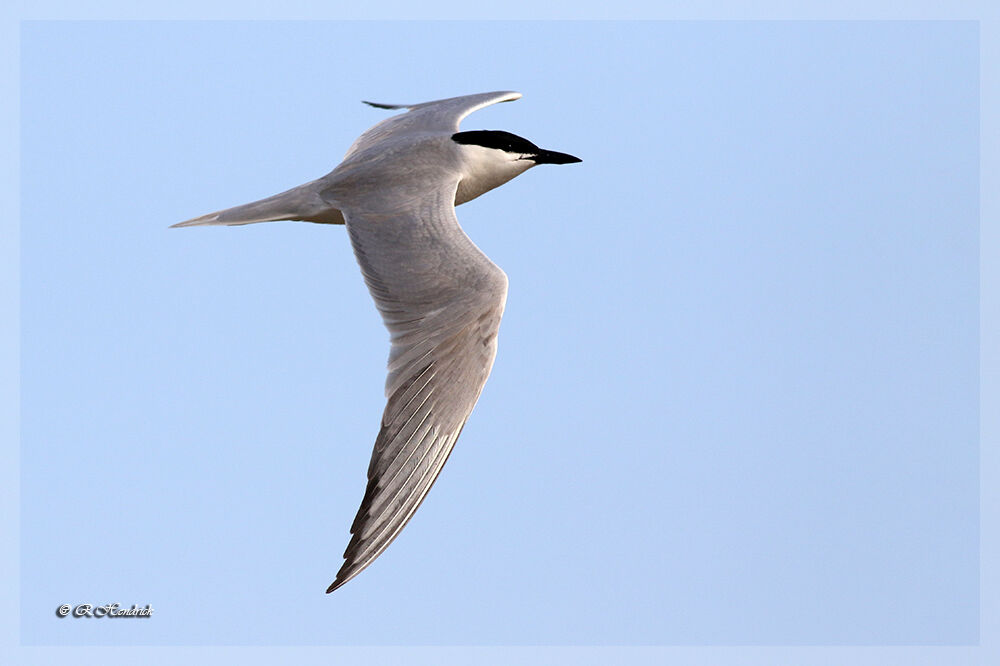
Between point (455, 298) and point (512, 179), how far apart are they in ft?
5.63

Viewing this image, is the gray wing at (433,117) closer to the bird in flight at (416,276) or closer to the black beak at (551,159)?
the bird in flight at (416,276)

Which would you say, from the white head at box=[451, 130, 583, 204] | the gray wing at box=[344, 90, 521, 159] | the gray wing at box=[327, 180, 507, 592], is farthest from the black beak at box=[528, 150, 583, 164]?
the gray wing at box=[327, 180, 507, 592]

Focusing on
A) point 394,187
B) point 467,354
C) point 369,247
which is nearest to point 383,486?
point 467,354

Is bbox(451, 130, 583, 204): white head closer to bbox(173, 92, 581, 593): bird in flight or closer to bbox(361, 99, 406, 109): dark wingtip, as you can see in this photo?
bbox(173, 92, 581, 593): bird in flight

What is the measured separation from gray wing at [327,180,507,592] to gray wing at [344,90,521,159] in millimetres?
1423

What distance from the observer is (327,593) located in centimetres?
477

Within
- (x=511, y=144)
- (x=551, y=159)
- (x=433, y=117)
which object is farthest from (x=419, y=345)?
(x=433, y=117)

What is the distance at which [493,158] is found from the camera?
22.1 feet

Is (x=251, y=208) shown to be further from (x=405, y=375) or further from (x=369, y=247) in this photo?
(x=405, y=375)

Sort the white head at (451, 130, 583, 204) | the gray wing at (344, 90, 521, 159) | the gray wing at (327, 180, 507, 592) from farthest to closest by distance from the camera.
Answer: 1. the gray wing at (344, 90, 521, 159)
2. the white head at (451, 130, 583, 204)
3. the gray wing at (327, 180, 507, 592)

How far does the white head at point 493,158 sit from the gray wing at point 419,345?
0.79m

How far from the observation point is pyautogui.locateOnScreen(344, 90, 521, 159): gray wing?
23.7 feet

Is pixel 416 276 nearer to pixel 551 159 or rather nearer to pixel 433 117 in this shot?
pixel 551 159

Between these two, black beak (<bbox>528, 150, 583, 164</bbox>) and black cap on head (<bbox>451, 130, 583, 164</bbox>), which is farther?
black beak (<bbox>528, 150, 583, 164</bbox>)
